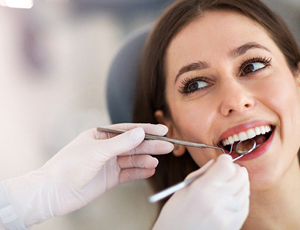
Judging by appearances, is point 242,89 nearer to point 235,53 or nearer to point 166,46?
point 235,53

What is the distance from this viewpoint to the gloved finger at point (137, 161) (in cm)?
122

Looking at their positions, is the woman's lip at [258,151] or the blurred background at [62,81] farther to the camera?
the blurred background at [62,81]

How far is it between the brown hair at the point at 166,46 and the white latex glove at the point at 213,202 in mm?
613

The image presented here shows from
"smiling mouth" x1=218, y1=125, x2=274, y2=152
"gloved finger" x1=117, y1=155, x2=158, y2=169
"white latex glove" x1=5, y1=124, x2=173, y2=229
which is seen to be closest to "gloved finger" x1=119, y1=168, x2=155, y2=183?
"gloved finger" x1=117, y1=155, x2=158, y2=169

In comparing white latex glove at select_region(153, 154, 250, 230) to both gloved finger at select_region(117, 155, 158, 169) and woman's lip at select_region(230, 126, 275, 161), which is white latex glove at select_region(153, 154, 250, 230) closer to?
woman's lip at select_region(230, 126, 275, 161)

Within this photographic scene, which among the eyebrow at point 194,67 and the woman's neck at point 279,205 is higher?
the eyebrow at point 194,67

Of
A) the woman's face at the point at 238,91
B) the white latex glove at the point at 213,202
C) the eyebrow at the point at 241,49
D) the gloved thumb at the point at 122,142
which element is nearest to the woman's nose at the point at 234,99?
the woman's face at the point at 238,91

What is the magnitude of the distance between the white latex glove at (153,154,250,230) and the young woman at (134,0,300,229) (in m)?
0.26

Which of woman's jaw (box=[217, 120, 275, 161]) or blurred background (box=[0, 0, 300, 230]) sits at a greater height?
blurred background (box=[0, 0, 300, 230])

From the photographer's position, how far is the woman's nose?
1.02m

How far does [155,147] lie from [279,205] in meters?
0.62

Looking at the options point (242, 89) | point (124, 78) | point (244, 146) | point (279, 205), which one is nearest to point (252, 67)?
point (242, 89)

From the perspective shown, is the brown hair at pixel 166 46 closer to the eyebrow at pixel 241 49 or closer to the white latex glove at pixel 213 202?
the eyebrow at pixel 241 49

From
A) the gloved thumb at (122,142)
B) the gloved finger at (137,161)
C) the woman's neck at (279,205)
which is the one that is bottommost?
the woman's neck at (279,205)
